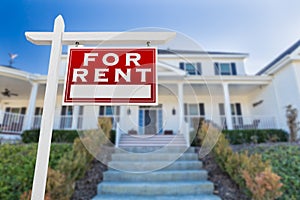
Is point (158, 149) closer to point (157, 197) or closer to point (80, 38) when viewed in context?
point (157, 197)

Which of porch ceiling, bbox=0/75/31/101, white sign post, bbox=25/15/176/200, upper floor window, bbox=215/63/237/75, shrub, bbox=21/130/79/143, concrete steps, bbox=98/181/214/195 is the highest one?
upper floor window, bbox=215/63/237/75

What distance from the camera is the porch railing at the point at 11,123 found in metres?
8.37

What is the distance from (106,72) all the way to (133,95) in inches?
Answer: 12.2

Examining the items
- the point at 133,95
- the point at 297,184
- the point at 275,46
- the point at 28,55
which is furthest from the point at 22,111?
the point at 275,46

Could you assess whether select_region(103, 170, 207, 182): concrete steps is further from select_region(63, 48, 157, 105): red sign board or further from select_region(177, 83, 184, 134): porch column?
select_region(63, 48, 157, 105): red sign board

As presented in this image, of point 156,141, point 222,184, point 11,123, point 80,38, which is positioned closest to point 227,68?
point 222,184

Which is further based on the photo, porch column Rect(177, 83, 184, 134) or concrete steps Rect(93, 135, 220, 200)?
porch column Rect(177, 83, 184, 134)

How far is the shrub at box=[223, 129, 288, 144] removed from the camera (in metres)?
8.02

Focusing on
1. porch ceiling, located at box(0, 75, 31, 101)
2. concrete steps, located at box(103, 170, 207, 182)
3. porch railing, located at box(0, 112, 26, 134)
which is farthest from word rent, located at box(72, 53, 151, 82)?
porch ceiling, located at box(0, 75, 31, 101)

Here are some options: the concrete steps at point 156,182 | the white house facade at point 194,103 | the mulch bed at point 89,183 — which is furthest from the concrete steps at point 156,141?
the white house facade at point 194,103

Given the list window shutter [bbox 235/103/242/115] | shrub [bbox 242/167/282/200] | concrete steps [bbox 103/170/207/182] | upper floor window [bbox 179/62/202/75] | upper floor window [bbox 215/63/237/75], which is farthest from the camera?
upper floor window [bbox 215/63/237/75]

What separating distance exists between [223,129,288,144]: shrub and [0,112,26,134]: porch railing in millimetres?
10274

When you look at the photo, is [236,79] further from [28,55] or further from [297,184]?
[28,55]

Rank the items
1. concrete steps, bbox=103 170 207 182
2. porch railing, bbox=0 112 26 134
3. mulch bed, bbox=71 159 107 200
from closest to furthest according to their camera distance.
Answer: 1. mulch bed, bbox=71 159 107 200
2. concrete steps, bbox=103 170 207 182
3. porch railing, bbox=0 112 26 134
